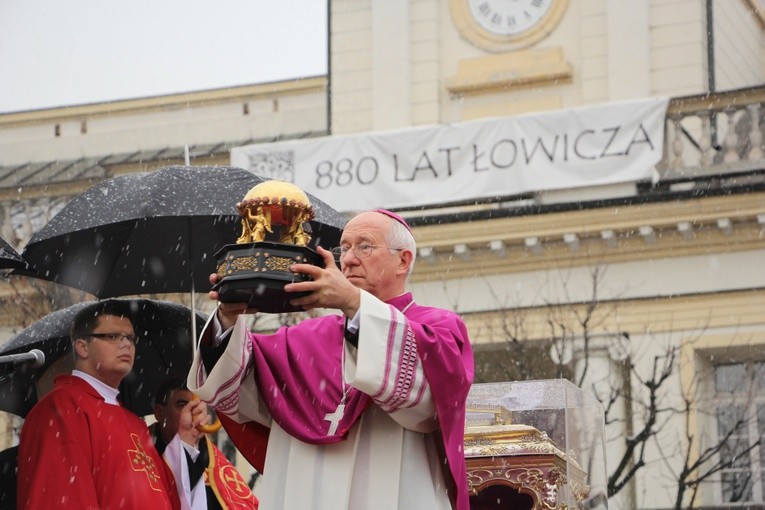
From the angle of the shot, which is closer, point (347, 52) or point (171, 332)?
point (171, 332)

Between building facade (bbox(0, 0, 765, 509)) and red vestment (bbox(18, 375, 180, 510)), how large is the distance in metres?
11.3

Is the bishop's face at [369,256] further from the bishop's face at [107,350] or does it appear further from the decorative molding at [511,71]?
the decorative molding at [511,71]

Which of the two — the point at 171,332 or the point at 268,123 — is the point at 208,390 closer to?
the point at 171,332

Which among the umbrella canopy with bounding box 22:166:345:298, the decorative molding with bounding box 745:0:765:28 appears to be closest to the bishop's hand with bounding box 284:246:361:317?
the umbrella canopy with bounding box 22:166:345:298

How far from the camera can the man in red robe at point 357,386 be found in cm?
523

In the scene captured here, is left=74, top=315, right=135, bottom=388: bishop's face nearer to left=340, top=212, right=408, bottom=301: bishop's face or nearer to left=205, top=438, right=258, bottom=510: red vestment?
left=205, top=438, right=258, bottom=510: red vestment

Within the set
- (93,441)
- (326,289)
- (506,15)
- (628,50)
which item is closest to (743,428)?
(628,50)

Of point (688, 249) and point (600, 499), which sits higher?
point (688, 249)

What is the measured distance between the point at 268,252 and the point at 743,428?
1584cm

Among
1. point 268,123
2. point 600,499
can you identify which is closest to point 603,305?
point 268,123

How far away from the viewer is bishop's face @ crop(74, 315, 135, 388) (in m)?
7.10

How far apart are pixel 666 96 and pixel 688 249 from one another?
2123mm

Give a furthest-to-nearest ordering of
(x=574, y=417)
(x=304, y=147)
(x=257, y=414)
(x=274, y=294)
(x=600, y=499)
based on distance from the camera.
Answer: (x=304, y=147) → (x=600, y=499) → (x=574, y=417) → (x=257, y=414) → (x=274, y=294)

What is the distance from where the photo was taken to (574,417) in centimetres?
799
